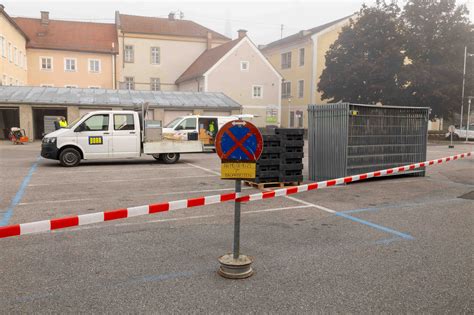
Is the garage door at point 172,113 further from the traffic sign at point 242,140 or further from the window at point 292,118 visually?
the traffic sign at point 242,140

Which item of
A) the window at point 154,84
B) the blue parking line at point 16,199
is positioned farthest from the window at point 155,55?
the blue parking line at point 16,199

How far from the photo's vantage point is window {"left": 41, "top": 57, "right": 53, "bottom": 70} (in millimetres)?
45719

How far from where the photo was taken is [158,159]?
16.8 metres

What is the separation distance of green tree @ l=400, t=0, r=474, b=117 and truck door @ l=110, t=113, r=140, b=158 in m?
28.5

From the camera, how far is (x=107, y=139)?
1511 cm

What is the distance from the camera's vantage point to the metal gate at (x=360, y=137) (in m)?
11.1

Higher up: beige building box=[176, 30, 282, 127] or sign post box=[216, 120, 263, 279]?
beige building box=[176, 30, 282, 127]

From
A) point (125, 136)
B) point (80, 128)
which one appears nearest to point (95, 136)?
point (80, 128)

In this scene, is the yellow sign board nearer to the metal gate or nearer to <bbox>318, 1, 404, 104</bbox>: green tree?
the metal gate

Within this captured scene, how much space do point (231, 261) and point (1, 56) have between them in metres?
36.7

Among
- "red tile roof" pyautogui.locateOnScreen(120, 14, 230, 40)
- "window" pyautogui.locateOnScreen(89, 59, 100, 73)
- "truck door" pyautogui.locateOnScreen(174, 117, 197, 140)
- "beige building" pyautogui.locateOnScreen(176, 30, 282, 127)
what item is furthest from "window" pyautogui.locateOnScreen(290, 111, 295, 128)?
"truck door" pyautogui.locateOnScreen(174, 117, 197, 140)

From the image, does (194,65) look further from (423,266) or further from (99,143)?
(423,266)

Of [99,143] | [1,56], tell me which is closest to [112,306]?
[99,143]

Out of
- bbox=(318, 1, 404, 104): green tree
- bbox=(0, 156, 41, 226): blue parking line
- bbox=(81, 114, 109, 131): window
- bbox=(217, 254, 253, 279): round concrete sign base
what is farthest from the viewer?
bbox=(318, 1, 404, 104): green tree
